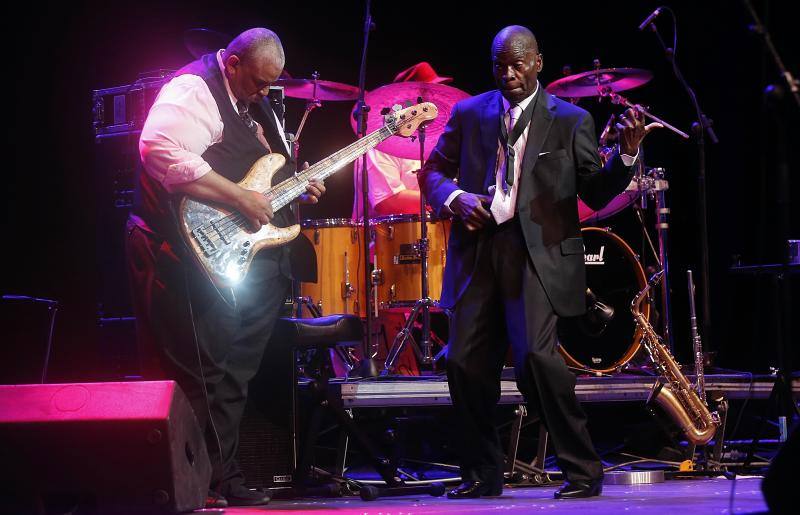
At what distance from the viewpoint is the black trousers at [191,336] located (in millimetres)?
3818

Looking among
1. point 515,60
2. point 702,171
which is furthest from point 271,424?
point 702,171

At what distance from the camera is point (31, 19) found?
6.14 metres

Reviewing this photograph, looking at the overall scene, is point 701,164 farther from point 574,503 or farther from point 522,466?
point 574,503

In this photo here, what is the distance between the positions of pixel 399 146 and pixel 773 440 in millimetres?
3419

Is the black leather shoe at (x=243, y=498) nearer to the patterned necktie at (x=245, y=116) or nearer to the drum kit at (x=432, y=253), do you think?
the patterned necktie at (x=245, y=116)

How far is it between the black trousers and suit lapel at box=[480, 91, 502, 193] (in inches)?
49.5

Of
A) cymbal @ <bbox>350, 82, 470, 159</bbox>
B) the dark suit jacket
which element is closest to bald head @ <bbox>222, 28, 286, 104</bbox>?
the dark suit jacket

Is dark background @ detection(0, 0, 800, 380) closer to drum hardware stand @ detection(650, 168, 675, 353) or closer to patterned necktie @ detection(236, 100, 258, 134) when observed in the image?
drum hardware stand @ detection(650, 168, 675, 353)

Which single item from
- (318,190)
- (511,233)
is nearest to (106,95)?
(318,190)

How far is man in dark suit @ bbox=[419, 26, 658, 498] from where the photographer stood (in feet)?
13.0

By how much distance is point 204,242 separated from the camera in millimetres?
3822

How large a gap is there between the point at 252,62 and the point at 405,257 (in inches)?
120

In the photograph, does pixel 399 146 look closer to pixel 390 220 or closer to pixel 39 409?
pixel 390 220

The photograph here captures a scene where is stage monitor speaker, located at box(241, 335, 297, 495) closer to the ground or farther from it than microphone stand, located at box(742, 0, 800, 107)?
closer to the ground
